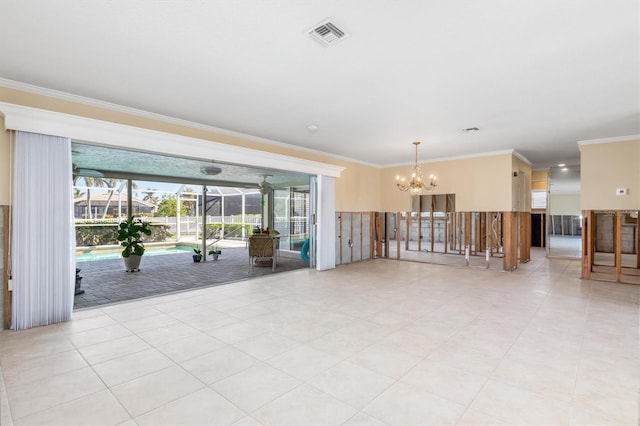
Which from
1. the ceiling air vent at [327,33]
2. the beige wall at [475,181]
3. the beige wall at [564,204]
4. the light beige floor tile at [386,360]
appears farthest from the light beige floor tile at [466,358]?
the beige wall at [564,204]

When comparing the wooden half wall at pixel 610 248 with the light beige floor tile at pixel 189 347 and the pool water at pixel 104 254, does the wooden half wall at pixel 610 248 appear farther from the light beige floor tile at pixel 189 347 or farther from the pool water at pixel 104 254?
the pool water at pixel 104 254

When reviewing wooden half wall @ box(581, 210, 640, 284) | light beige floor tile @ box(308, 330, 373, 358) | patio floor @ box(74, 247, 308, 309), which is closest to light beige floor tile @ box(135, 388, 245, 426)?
light beige floor tile @ box(308, 330, 373, 358)

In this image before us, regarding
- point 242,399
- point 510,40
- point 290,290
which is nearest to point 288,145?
point 290,290

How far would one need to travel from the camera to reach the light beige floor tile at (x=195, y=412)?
1936 millimetres

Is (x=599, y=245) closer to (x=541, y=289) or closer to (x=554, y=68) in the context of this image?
(x=541, y=289)

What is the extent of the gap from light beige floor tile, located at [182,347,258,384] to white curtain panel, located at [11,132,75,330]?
7.33ft

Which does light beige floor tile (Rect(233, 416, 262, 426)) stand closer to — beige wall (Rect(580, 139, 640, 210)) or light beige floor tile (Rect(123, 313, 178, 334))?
light beige floor tile (Rect(123, 313, 178, 334))

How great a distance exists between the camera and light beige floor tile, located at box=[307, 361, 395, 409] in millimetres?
2195

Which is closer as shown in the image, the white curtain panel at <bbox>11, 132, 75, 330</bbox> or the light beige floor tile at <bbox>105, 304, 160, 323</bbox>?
the white curtain panel at <bbox>11, 132, 75, 330</bbox>

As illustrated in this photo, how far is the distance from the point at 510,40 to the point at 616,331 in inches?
130

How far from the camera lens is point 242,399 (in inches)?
85.7

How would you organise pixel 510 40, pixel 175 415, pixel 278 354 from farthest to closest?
pixel 278 354 → pixel 510 40 → pixel 175 415

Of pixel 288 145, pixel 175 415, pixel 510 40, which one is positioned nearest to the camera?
pixel 175 415

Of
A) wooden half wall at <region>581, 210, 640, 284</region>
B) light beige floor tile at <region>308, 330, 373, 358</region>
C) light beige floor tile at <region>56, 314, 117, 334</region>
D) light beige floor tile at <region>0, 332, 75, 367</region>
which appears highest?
wooden half wall at <region>581, 210, 640, 284</region>
